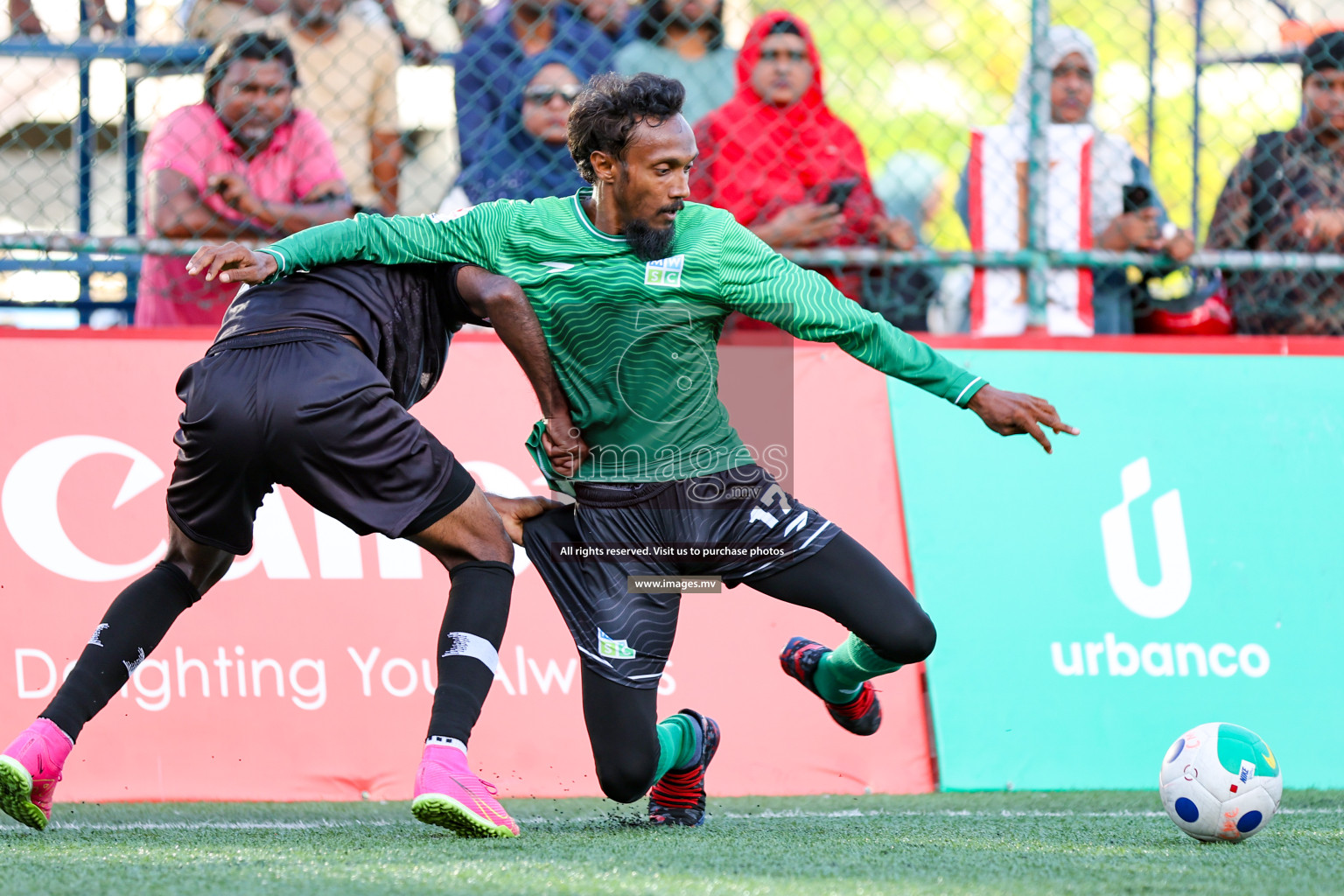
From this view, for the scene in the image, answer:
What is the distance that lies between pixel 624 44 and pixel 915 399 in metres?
2.32

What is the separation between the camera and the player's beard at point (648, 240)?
3.74 m

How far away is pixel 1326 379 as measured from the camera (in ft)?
18.3

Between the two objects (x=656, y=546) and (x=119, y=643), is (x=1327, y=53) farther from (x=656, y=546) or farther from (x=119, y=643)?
(x=119, y=643)

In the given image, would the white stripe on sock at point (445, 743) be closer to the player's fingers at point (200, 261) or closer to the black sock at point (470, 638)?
the black sock at point (470, 638)

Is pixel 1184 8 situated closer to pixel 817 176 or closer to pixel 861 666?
pixel 817 176

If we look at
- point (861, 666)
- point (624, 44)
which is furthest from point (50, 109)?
point (861, 666)

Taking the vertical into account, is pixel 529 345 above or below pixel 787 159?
below

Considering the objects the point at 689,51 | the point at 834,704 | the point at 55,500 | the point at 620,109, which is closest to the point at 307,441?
the point at 620,109

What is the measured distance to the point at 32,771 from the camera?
11.5ft

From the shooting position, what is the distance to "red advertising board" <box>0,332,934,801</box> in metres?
4.75

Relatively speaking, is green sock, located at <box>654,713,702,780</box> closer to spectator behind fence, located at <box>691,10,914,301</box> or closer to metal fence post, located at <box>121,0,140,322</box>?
spectator behind fence, located at <box>691,10,914,301</box>

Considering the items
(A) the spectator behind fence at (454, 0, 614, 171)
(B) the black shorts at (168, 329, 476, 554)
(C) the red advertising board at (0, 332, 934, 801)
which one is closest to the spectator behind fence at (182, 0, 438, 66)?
(A) the spectator behind fence at (454, 0, 614, 171)

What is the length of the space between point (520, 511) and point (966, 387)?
1274mm

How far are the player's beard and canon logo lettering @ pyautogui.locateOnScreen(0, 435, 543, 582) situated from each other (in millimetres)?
1477
